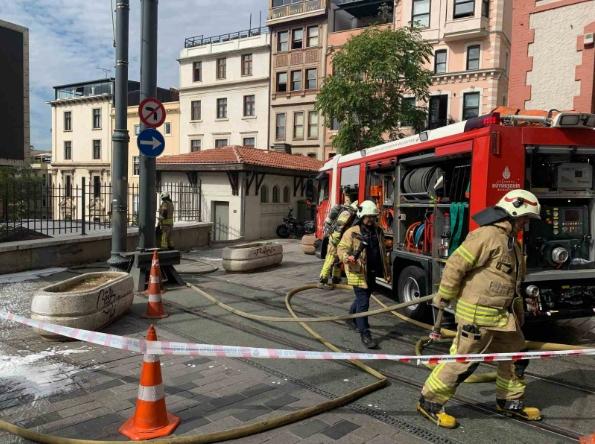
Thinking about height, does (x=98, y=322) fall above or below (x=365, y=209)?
below

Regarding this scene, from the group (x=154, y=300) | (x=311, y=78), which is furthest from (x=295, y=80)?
(x=154, y=300)

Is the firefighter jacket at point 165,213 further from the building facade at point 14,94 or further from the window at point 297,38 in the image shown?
the window at point 297,38

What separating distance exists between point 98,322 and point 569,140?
6362mm

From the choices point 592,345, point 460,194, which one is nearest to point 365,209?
point 460,194

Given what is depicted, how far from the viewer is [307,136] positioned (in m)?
34.4

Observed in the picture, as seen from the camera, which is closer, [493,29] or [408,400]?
[408,400]

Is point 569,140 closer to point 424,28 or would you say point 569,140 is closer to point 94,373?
point 94,373

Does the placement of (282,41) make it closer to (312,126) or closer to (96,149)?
(312,126)

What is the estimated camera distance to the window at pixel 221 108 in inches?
1512

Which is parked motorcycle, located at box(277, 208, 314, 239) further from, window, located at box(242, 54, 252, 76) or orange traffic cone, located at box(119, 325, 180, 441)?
orange traffic cone, located at box(119, 325, 180, 441)

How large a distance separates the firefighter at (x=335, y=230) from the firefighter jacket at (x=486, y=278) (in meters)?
4.59

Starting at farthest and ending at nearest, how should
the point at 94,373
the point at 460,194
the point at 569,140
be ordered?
the point at 460,194, the point at 569,140, the point at 94,373

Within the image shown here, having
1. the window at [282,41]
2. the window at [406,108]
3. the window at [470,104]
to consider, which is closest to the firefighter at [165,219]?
the window at [406,108]

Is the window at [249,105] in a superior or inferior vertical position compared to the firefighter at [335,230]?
superior
